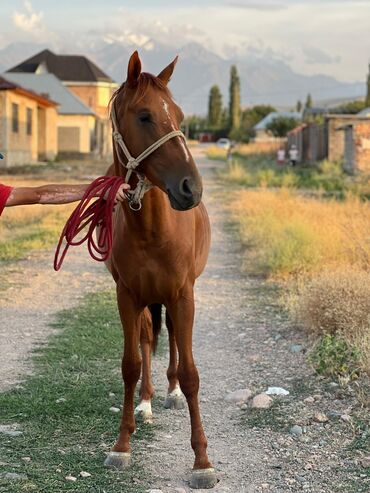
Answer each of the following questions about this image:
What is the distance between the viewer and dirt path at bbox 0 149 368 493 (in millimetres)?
4602

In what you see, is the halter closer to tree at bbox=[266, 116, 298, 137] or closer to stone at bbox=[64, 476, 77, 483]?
stone at bbox=[64, 476, 77, 483]

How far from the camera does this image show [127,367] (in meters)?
4.94

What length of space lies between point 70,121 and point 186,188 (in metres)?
47.2

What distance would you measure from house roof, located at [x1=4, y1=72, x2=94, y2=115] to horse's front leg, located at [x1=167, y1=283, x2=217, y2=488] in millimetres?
46074

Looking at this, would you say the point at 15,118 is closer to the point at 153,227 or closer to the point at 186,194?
the point at 153,227

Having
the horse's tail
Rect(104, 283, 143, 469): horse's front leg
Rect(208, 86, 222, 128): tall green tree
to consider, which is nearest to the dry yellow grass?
the horse's tail

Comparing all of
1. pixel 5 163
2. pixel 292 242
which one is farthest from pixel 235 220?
pixel 5 163

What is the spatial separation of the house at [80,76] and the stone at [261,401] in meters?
52.8

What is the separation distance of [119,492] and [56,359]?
2.62 m

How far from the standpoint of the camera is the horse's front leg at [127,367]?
4.69 metres

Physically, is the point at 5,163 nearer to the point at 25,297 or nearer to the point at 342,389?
the point at 25,297

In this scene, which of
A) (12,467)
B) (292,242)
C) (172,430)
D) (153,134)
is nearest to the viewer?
(153,134)

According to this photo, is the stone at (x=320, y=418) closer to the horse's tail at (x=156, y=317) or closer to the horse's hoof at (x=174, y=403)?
the horse's hoof at (x=174, y=403)

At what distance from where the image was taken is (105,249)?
5008 millimetres
